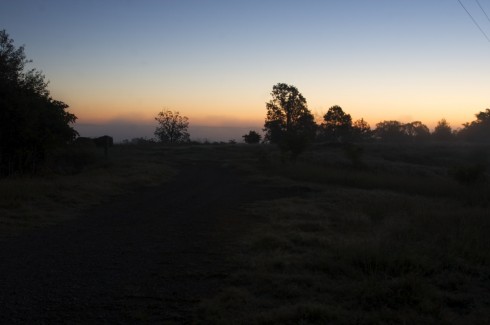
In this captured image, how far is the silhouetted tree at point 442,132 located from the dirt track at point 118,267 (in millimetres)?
94263

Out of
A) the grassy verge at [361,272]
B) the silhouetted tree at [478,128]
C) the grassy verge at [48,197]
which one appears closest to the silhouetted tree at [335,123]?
the silhouetted tree at [478,128]

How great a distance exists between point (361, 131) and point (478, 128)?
2395cm

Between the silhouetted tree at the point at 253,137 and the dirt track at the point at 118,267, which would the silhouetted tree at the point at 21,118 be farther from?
the silhouetted tree at the point at 253,137

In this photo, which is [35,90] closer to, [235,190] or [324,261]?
[235,190]

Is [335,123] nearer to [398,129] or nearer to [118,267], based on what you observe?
[398,129]

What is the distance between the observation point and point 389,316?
512cm

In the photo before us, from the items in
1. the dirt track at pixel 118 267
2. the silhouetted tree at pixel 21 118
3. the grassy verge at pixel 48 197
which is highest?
the silhouetted tree at pixel 21 118

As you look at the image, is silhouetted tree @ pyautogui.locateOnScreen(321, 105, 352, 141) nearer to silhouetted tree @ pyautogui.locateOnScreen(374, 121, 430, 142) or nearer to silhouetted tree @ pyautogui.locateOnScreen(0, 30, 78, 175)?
silhouetted tree @ pyautogui.locateOnScreen(374, 121, 430, 142)

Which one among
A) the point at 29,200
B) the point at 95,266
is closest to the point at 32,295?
the point at 95,266

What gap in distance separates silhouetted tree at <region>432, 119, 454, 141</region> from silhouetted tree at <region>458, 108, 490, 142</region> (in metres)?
2.19

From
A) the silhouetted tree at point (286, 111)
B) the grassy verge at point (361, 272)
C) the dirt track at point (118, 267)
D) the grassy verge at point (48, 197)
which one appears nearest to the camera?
the grassy verge at point (361, 272)

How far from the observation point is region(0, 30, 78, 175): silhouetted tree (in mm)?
20656

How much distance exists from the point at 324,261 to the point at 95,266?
3490mm

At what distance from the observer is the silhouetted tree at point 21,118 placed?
20656mm
